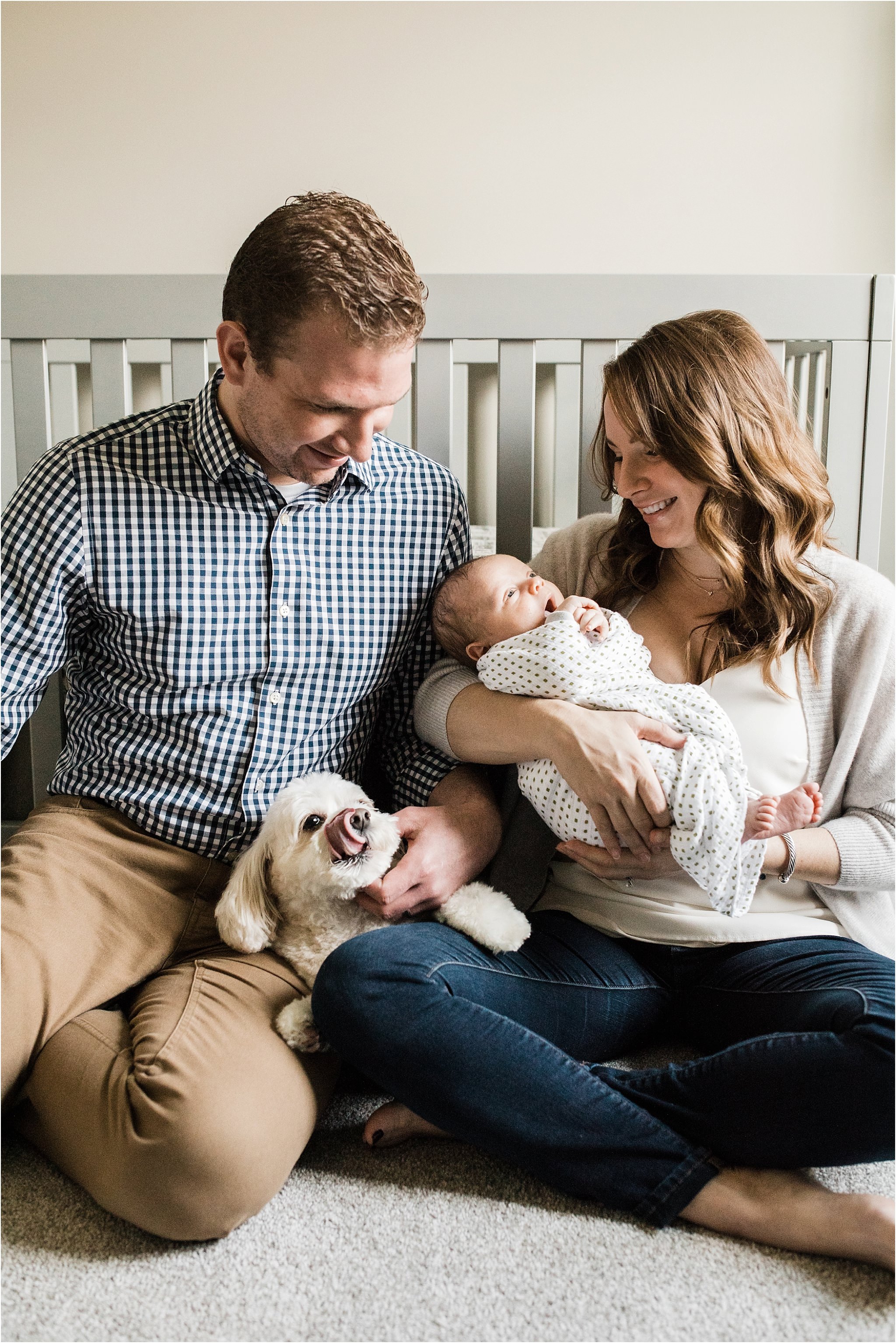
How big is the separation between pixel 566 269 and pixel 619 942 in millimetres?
1806

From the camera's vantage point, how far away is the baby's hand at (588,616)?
3.89ft

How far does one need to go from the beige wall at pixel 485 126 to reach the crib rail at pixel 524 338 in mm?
1040

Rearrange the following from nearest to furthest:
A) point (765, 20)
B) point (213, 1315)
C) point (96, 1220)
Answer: point (213, 1315), point (96, 1220), point (765, 20)

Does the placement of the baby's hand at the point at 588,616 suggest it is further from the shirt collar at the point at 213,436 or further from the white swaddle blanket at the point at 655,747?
the shirt collar at the point at 213,436

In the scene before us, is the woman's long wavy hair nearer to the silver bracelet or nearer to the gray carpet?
the silver bracelet

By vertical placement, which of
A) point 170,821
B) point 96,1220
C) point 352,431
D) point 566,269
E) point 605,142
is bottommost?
point 96,1220

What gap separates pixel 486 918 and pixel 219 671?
0.46 meters

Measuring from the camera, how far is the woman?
0.95 meters

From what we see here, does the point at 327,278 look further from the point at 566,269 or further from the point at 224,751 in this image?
the point at 566,269

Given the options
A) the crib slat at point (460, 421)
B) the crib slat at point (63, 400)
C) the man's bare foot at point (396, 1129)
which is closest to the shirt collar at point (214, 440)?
the man's bare foot at point (396, 1129)

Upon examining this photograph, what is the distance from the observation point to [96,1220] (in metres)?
0.96

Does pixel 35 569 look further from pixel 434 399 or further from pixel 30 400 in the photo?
pixel 434 399

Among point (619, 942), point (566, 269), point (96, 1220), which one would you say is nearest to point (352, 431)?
point (619, 942)

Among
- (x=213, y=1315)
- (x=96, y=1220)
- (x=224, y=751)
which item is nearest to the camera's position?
(x=213, y=1315)
